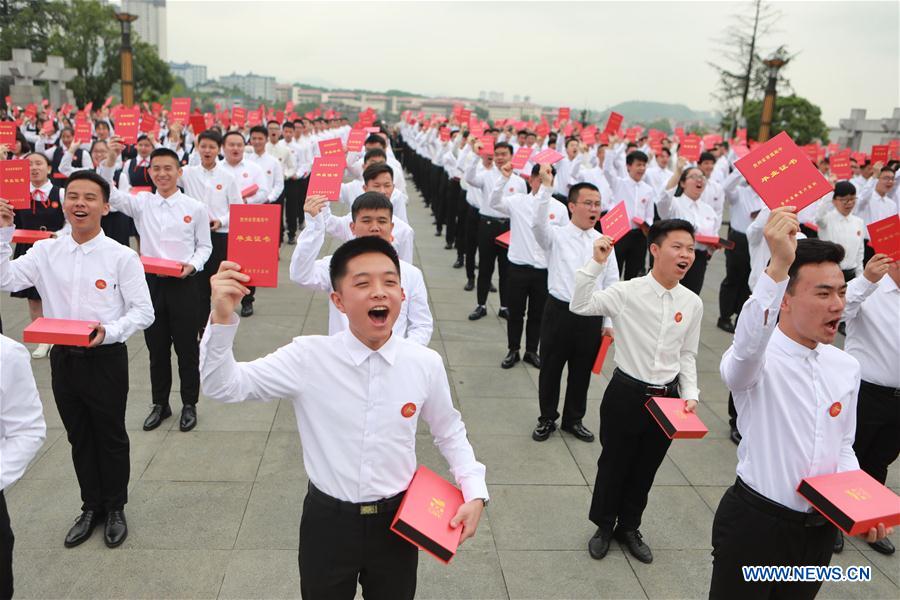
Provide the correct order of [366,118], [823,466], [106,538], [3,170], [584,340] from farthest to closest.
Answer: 1. [366,118]
2. [584,340]
3. [3,170]
4. [106,538]
5. [823,466]

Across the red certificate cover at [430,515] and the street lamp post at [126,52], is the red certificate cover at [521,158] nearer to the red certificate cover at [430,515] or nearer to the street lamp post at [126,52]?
the red certificate cover at [430,515]

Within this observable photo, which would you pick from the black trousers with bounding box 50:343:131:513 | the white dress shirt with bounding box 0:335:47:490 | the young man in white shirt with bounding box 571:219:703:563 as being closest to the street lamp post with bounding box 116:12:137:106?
the black trousers with bounding box 50:343:131:513

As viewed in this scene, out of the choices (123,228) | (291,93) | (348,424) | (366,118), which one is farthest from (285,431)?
(291,93)

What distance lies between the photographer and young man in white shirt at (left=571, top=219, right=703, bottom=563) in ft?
12.2

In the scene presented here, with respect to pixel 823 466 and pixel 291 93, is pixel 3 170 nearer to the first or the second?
pixel 823 466

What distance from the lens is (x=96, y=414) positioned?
372cm

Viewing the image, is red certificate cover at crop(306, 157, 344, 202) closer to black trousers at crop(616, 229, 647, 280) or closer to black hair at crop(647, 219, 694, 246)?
black hair at crop(647, 219, 694, 246)

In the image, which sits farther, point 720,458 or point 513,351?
point 513,351

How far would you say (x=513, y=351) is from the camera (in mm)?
6961

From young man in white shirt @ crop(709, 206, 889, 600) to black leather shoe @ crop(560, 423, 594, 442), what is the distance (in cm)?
263

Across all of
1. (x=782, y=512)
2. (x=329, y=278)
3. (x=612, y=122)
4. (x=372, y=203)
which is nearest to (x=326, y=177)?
(x=372, y=203)

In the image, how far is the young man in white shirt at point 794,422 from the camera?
2.51 metres

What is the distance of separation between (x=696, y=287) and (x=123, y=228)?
6925mm

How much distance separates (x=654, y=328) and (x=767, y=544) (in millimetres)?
1407
